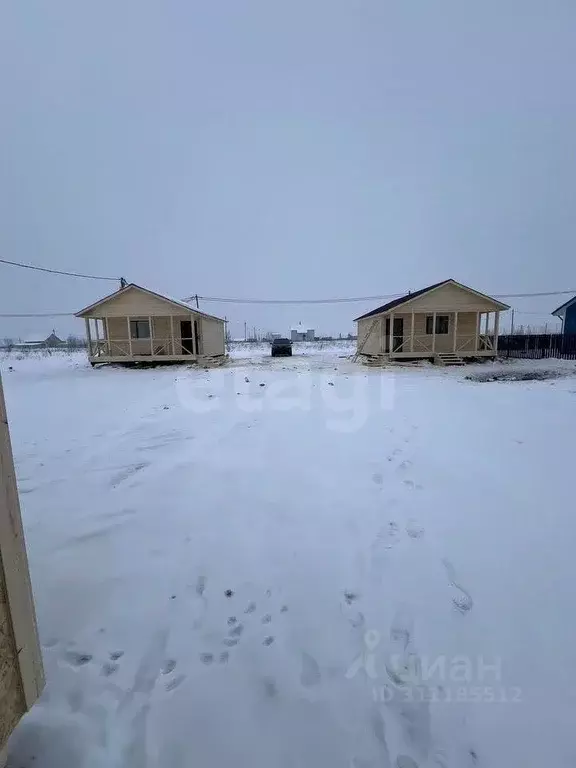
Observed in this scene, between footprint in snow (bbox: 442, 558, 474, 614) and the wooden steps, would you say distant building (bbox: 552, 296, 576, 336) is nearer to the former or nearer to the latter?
the wooden steps

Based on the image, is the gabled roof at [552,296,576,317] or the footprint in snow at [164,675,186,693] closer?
the footprint in snow at [164,675,186,693]

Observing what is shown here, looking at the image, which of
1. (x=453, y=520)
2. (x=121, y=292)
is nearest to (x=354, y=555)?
(x=453, y=520)

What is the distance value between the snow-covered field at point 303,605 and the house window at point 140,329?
17.1 m

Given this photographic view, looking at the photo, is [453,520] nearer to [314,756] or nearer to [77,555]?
[314,756]

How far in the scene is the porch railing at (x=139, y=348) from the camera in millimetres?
20750

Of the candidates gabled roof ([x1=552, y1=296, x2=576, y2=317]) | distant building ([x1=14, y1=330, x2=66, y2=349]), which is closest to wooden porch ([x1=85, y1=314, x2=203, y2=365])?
gabled roof ([x1=552, y1=296, x2=576, y2=317])

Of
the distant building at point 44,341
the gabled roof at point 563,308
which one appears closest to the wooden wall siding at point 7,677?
the gabled roof at point 563,308

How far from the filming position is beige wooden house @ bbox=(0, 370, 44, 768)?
55.7 inches

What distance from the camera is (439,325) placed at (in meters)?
21.2

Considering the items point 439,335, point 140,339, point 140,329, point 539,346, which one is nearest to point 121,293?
point 140,329

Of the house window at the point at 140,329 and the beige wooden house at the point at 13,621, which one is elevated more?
the house window at the point at 140,329

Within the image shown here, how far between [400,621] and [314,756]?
0.90 m

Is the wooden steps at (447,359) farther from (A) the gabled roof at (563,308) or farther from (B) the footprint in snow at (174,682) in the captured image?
(B) the footprint in snow at (174,682)

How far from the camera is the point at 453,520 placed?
11.0 ft
